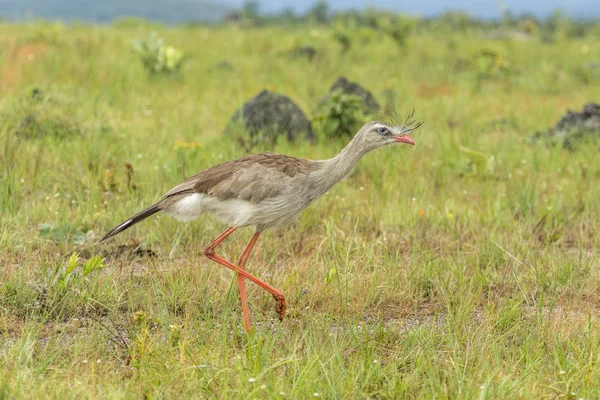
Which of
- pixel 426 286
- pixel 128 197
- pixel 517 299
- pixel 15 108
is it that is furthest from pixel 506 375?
pixel 15 108

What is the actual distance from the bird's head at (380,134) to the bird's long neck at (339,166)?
0.13ft

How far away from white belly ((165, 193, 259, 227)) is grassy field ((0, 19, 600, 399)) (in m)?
0.35

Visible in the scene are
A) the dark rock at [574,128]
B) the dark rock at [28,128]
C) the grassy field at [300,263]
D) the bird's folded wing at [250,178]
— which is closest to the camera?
the grassy field at [300,263]

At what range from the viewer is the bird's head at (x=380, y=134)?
404 centimetres

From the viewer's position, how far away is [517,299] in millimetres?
4172

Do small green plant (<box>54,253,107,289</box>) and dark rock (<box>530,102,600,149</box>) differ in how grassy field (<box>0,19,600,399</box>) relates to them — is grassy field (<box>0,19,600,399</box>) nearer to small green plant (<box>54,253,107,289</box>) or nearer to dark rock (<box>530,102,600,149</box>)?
small green plant (<box>54,253,107,289</box>)

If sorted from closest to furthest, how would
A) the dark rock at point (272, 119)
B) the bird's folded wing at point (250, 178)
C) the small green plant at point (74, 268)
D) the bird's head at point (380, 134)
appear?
the small green plant at point (74, 268) < the bird's folded wing at point (250, 178) < the bird's head at point (380, 134) < the dark rock at point (272, 119)

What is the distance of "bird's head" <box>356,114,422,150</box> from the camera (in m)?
4.04

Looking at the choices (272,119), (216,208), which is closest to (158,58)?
(272,119)

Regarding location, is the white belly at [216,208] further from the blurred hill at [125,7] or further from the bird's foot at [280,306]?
the blurred hill at [125,7]

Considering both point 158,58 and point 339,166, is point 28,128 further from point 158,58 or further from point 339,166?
point 339,166

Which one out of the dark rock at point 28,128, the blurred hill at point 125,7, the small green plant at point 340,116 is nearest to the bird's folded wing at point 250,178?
the dark rock at point 28,128

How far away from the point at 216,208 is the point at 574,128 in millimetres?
4656

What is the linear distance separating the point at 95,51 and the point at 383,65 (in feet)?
12.6
